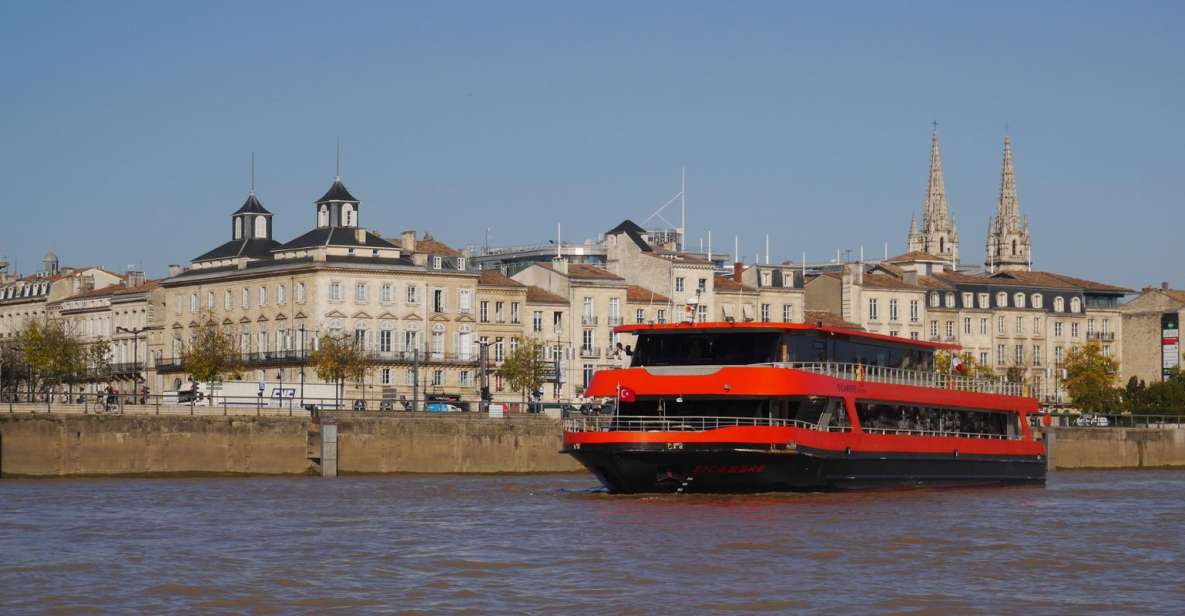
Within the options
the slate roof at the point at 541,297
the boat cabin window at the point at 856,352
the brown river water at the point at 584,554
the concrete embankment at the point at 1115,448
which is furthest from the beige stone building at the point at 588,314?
the brown river water at the point at 584,554

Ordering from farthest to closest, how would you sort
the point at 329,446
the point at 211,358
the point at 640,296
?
the point at 640,296, the point at 211,358, the point at 329,446

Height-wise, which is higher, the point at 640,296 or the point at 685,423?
the point at 640,296

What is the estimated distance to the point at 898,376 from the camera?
5859 centimetres

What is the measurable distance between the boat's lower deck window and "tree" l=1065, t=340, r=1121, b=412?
178ft

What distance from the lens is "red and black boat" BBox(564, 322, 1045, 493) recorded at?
165 feet

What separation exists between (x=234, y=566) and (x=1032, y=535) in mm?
16510

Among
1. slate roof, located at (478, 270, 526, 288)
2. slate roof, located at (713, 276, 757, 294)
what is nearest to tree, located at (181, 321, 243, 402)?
slate roof, located at (478, 270, 526, 288)

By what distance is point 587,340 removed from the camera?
370ft

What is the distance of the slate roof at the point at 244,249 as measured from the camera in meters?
115

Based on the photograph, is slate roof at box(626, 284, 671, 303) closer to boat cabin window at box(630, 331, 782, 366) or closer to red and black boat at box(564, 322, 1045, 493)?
red and black boat at box(564, 322, 1045, 493)

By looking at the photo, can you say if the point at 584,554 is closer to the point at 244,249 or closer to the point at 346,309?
the point at 346,309

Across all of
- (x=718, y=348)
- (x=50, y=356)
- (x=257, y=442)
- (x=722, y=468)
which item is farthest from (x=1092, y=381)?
(x=722, y=468)

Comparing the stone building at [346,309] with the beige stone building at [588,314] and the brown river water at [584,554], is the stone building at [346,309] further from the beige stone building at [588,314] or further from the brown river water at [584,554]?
the brown river water at [584,554]

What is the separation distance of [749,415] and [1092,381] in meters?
72.9
